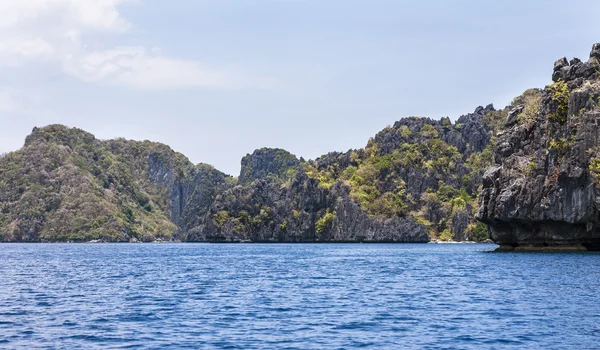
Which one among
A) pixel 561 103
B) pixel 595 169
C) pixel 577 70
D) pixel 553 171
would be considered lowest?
pixel 595 169

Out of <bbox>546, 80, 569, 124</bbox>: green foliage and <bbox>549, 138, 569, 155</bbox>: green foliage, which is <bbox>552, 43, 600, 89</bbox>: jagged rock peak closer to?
A: <bbox>546, 80, 569, 124</bbox>: green foliage

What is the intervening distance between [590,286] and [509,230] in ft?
208

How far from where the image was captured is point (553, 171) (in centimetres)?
10581

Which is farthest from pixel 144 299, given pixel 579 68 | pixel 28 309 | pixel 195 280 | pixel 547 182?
pixel 579 68

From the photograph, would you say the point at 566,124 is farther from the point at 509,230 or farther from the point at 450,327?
the point at 450,327

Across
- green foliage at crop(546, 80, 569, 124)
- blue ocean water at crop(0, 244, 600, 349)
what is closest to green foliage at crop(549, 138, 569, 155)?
green foliage at crop(546, 80, 569, 124)

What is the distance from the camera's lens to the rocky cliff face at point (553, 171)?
98.9 m

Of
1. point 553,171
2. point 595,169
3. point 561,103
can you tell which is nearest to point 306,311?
point 595,169

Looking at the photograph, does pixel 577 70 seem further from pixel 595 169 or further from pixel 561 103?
pixel 595 169

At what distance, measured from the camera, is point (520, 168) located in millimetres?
111375

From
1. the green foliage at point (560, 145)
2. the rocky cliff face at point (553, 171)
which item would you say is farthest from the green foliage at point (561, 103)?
the green foliage at point (560, 145)

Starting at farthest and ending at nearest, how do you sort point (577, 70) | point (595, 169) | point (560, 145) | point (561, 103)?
point (577, 70), point (561, 103), point (560, 145), point (595, 169)

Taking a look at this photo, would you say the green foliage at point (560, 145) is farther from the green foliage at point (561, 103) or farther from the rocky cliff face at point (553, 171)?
the green foliage at point (561, 103)

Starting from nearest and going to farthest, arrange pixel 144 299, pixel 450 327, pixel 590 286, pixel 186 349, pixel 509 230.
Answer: pixel 186 349 → pixel 450 327 → pixel 144 299 → pixel 590 286 → pixel 509 230
